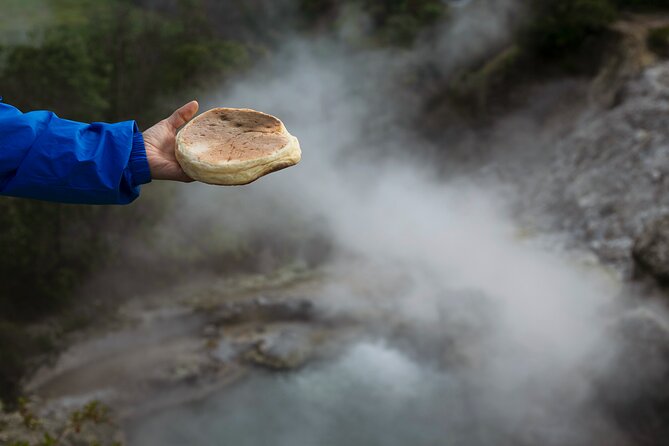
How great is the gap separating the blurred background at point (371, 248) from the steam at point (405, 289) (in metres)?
0.03

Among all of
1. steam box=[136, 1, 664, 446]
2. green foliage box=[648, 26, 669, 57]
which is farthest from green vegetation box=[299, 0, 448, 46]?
green foliage box=[648, 26, 669, 57]

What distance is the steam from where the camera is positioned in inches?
248

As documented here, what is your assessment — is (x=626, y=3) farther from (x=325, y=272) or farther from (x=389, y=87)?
(x=325, y=272)

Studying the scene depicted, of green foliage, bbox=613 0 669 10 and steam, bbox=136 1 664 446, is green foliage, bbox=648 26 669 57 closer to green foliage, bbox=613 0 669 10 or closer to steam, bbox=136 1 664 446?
green foliage, bbox=613 0 669 10

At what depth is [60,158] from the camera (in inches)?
59.7

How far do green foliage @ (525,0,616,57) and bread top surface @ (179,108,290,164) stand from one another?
31.4 ft

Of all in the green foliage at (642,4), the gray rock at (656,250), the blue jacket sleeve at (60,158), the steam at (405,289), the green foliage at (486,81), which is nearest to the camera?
the blue jacket sleeve at (60,158)

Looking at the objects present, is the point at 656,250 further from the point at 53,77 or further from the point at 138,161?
the point at 53,77

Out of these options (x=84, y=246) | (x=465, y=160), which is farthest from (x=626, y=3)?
(x=84, y=246)

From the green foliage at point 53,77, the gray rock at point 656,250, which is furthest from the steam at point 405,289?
the green foliage at point 53,77

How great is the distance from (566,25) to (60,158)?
410 inches

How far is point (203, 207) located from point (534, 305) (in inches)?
208

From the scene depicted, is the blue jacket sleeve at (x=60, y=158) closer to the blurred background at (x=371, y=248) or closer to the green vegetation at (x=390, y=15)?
the blurred background at (x=371, y=248)

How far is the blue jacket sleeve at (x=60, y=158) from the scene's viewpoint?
149cm
